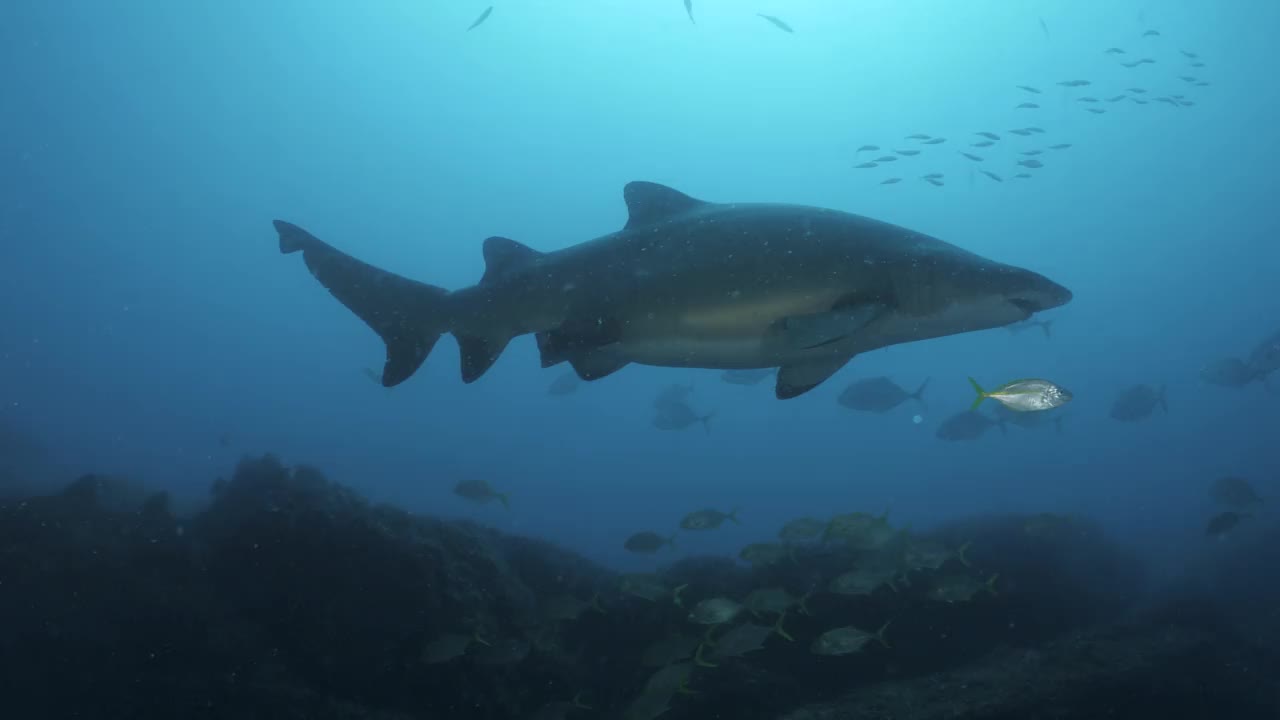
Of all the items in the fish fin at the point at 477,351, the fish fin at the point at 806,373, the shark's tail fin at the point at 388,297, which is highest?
the shark's tail fin at the point at 388,297

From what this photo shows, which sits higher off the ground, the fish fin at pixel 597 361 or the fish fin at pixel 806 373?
the fish fin at pixel 597 361

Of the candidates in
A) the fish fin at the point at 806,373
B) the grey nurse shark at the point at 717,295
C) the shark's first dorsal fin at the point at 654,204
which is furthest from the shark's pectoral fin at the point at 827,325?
the shark's first dorsal fin at the point at 654,204

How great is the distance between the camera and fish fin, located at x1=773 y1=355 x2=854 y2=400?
13.2 ft

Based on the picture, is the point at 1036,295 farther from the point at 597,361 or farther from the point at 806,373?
the point at 597,361

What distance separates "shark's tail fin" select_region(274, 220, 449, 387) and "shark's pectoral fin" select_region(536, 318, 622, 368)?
906 millimetres

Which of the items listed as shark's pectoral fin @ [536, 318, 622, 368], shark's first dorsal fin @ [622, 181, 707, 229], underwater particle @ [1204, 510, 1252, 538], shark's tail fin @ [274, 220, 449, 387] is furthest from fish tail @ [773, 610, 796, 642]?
underwater particle @ [1204, 510, 1252, 538]

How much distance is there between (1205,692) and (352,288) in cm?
996

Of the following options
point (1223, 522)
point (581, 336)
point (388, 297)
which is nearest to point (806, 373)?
point (581, 336)

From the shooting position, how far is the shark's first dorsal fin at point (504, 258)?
434 cm

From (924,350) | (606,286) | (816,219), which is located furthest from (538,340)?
(924,350)

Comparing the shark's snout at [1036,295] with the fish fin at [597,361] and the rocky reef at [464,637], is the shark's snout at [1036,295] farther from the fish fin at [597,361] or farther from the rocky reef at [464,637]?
the rocky reef at [464,637]

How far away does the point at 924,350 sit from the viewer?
4151 inches

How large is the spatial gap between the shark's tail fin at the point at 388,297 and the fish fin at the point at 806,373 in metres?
2.46

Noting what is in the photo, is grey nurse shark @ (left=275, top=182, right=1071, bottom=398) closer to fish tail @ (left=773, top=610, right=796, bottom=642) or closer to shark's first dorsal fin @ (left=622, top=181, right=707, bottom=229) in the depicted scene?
shark's first dorsal fin @ (left=622, top=181, right=707, bottom=229)
